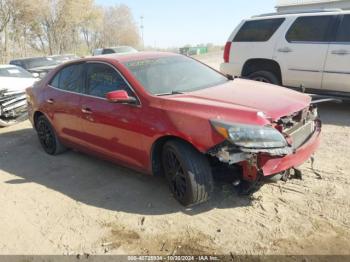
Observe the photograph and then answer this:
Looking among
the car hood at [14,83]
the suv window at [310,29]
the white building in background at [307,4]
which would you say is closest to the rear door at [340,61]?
the suv window at [310,29]

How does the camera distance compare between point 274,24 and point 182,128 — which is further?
point 274,24

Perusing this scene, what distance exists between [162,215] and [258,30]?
5654 millimetres

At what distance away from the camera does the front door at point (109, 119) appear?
437 cm

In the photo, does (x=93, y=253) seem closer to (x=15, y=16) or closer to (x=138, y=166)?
(x=138, y=166)

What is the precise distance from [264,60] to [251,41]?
0.54 m

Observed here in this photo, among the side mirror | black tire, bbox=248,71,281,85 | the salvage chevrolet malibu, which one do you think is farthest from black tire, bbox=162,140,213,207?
black tire, bbox=248,71,281,85

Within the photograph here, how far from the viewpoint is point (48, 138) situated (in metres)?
6.26

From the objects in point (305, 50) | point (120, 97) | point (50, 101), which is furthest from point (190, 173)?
point (305, 50)

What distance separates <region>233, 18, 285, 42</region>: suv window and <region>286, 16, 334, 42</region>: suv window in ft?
1.21

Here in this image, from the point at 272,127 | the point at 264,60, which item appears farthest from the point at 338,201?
the point at 264,60

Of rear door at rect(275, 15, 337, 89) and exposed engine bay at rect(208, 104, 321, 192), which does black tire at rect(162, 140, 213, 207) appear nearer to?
exposed engine bay at rect(208, 104, 321, 192)

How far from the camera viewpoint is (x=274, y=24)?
8.05 meters

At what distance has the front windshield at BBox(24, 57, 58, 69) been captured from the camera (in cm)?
1655

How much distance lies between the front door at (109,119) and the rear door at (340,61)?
178 inches
